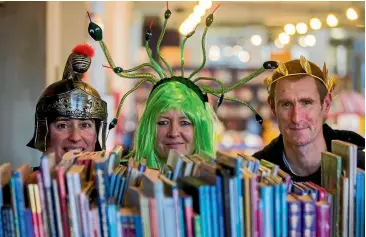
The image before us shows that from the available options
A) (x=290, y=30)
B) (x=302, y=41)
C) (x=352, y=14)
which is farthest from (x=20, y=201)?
(x=302, y=41)

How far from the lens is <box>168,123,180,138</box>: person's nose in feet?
8.40

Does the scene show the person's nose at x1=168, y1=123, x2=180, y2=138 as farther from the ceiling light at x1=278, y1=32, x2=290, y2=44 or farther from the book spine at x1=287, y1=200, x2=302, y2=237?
the ceiling light at x1=278, y1=32, x2=290, y2=44

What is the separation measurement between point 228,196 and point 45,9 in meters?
3.43

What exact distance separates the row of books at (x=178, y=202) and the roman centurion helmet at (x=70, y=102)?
107 centimetres

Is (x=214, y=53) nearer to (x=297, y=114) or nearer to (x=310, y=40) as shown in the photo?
(x=310, y=40)

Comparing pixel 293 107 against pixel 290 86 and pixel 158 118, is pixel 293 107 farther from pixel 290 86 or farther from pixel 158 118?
pixel 158 118

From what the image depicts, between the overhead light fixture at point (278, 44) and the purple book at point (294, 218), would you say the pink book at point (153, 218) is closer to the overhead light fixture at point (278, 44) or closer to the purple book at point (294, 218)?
the purple book at point (294, 218)

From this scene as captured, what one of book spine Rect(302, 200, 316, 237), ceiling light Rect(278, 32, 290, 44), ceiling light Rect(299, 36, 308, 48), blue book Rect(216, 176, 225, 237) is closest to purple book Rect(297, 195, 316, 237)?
book spine Rect(302, 200, 316, 237)

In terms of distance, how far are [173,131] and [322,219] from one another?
4.02ft

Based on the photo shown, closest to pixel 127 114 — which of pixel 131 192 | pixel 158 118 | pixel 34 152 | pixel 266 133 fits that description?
pixel 266 133

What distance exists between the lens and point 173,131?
2564 millimetres

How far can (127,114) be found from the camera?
689cm

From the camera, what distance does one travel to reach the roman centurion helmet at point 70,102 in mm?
2545

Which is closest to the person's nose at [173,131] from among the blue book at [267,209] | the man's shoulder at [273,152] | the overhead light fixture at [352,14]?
the man's shoulder at [273,152]
